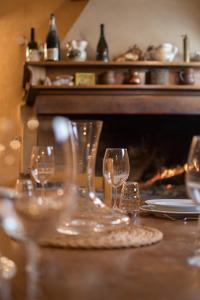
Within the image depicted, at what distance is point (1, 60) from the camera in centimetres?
403

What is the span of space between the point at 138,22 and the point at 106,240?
3.19m

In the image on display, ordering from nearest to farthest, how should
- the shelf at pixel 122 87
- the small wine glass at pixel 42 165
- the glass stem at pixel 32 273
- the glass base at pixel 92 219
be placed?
the glass stem at pixel 32 273
the glass base at pixel 92 219
the small wine glass at pixel 42 165
the shelf at pixel 122 87

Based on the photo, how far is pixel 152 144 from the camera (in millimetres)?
4047

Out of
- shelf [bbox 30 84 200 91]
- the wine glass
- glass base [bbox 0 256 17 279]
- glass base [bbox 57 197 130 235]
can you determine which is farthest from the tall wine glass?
shelf [bbox 30 84 200 91]

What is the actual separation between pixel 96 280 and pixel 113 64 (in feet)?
10.1

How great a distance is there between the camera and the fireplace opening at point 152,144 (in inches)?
158

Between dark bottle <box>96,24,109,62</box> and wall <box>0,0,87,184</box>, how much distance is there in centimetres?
36

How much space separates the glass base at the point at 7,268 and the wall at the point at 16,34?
3.28 m

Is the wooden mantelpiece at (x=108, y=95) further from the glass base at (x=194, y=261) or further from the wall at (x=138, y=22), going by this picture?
the glass base at (x=194, y=261)

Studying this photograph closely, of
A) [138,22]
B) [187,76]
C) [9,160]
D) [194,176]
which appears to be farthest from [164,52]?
[194,176]

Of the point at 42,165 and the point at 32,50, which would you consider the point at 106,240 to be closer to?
the point at 42,165

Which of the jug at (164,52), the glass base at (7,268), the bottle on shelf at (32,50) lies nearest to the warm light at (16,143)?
the bottle on shelf at (32,50)

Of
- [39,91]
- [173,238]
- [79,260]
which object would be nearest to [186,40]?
[39,91]

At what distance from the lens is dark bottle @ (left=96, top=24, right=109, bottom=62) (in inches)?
146
